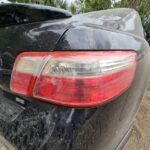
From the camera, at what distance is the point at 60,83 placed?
1141 millimetres

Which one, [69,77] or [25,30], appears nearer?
[69,77]

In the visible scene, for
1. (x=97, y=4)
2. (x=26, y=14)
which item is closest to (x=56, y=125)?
(x=26, y=14)

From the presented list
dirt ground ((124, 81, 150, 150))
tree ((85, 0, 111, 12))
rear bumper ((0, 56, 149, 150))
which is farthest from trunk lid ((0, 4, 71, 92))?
tree ((85, 0, 111, 12))

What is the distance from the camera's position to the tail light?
3.71 feet

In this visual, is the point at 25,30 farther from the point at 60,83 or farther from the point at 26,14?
the point at 60,83

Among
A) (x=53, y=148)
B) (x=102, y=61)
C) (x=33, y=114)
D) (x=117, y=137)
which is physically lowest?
(x=117, y=137)

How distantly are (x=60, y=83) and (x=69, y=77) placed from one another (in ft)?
0.16

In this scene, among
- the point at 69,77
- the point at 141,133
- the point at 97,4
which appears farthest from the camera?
the point at 97,4

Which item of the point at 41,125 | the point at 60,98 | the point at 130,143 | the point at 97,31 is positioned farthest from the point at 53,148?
the point at 130,143

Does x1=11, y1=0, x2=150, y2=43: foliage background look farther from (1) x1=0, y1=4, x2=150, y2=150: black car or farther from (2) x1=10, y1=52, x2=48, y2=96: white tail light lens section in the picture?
(2) x1=10, y1=52, x2=48, y2=96: white tail light lens section

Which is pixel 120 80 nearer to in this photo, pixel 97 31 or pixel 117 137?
pixel 97 31

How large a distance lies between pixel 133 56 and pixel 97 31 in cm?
28

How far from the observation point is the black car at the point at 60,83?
1.14 m

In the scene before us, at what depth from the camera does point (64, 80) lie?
1.13 metres
